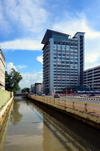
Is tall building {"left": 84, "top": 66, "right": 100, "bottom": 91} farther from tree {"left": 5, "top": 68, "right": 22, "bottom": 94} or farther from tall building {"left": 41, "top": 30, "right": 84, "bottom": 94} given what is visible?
tree {"left": 5, "top": 68, "right": 22, "bottom": 94}

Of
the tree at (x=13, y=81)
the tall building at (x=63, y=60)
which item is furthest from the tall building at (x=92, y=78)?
the tree at (x=13, y=81)

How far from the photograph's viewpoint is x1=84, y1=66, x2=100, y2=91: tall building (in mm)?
106037

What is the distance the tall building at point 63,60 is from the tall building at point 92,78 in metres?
8.01

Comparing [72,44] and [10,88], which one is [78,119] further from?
[72,44]

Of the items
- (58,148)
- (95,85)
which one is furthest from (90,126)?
(95,85)

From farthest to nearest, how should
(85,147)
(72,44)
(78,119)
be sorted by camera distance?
(72,44) < (78,119) < (85,147)

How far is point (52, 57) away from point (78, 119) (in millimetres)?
107339

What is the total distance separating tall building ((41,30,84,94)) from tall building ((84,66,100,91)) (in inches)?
315

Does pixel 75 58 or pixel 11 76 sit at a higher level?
pixel 75 58

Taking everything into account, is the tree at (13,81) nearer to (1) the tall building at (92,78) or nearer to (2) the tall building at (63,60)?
(2) the tall building at (63,60)

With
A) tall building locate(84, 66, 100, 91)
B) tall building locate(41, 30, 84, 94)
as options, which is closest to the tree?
tall building locate(41, 30, 84, 94)

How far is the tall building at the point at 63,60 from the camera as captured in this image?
11650cm

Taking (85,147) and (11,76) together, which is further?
(11,76)

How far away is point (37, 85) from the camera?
606 ft
